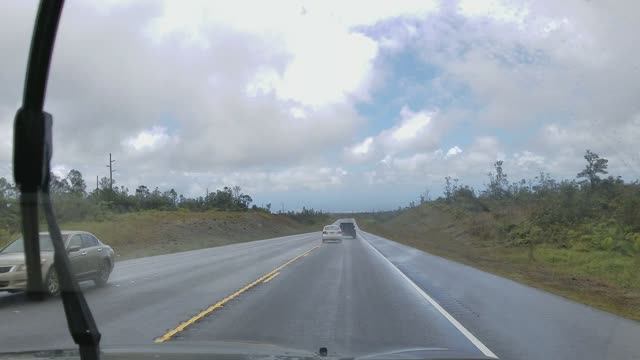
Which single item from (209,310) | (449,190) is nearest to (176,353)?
(209,310)

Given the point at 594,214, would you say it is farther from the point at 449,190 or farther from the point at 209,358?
the point at 449,190

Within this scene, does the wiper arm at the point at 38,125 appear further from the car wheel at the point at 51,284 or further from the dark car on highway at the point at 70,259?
the car wheel at the point at 51,284

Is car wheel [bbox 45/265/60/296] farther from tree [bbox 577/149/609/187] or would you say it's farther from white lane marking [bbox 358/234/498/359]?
tree [bbox 577/149/609/187]

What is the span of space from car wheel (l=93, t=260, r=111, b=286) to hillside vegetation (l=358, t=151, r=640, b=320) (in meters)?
11.6

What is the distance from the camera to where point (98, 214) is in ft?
160

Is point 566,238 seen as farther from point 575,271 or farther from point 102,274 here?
point 102,274

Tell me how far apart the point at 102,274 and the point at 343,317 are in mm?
8233

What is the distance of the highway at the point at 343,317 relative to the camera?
936 cm

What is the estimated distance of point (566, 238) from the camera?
3862 centimetres

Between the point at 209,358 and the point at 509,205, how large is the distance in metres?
62.5

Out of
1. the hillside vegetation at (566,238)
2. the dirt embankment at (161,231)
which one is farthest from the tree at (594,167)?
the dirt embankment at (161,231)

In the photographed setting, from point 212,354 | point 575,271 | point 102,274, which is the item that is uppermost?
point 102,274

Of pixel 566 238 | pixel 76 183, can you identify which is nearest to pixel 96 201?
pixel 76 183

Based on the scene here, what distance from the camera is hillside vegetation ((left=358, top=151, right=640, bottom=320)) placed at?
809 inches
